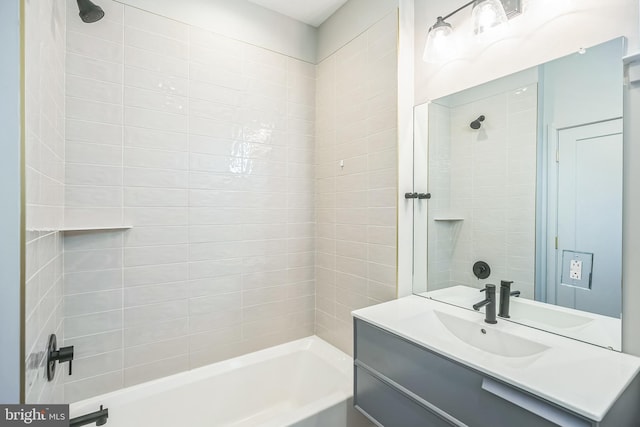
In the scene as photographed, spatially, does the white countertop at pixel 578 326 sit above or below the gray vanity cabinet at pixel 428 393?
above

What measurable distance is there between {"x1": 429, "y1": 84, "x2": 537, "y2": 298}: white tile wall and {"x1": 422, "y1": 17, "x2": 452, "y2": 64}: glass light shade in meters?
0.27

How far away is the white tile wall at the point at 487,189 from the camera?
1328mm

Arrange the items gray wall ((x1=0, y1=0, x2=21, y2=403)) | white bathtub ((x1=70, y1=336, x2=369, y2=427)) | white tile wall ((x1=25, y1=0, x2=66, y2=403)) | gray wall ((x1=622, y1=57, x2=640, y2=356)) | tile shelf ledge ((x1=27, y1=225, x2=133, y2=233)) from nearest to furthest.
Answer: gray wall ((x1=0, y1=0, x2=21, y2=403))
white tile wall ((x1=25, y1=0, x2=66, y2=403))
gray wall ((x1=622, y1=57, x2=640, y2=356))
tile shelf ledge ((x1=27, y1=225, x2=133, y2=233))
white bathtub ((x1=70, y1=336, x2=369, y2=427))

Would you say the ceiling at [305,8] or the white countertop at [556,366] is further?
the ceiling at [305,8]

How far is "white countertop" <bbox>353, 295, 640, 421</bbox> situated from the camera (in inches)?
31.4

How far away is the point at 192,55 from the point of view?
1.82 meters

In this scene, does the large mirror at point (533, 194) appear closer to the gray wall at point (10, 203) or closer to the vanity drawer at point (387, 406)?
the vanity drawer at point (387, 406)

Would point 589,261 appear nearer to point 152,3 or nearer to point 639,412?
point 639,412

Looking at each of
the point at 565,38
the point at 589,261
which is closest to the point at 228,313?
the point at 589,261

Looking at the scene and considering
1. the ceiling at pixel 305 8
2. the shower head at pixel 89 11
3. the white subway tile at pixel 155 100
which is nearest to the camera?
the shower head at pixel 89 11

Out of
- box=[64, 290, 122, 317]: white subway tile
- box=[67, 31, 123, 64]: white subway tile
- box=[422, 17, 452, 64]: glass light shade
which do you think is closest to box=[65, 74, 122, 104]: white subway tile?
box=[67, 31, 123, 64]: white subway tile

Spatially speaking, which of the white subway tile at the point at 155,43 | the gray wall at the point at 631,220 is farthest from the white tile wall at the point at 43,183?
the gray wall at the point at 631,220

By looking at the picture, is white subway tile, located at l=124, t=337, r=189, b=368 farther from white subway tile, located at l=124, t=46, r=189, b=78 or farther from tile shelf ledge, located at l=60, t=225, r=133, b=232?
white subway tile, located at l=124, t=46, r=189, b=78

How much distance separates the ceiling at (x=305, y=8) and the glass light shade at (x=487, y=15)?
1.00m
